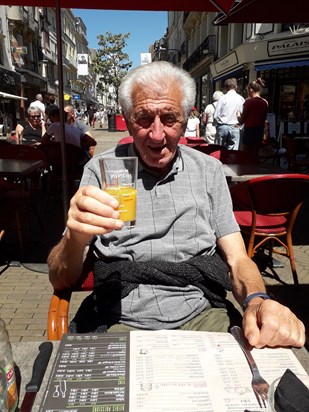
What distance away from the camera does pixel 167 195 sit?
1.79 m

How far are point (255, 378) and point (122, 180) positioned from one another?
2.38ft

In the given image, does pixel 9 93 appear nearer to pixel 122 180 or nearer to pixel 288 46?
pixel 288 46

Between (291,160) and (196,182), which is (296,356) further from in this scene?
(291,160)

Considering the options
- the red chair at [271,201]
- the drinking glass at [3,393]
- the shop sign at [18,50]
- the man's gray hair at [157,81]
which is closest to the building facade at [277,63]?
the red chair at [271,201]

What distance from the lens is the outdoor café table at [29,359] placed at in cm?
96

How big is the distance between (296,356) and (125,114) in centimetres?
133

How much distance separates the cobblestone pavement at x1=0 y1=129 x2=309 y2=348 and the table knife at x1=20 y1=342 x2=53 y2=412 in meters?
1.98

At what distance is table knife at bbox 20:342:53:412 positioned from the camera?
91 centimetres

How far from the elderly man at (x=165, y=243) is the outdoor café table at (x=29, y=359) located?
0.36 metres

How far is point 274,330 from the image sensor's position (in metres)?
1.17

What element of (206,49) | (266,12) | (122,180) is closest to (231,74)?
(206,49)

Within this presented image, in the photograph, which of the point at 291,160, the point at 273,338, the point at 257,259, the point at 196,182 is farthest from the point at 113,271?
the point at 291,160

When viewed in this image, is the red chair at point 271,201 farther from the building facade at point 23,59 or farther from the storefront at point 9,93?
the storefront at point 9,93

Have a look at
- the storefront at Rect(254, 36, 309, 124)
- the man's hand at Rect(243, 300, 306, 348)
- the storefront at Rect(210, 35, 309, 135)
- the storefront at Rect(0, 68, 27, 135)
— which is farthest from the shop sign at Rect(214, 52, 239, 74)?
the man's hand at Rect(243, 300, 306, 348)
